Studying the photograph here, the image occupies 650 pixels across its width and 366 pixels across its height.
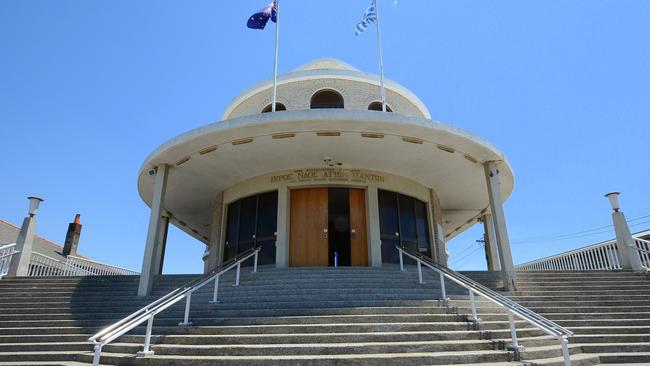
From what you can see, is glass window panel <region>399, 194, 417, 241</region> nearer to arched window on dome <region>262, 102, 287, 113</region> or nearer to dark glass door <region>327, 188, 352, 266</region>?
dark glass door <region>327, 188, 352, 266</region>

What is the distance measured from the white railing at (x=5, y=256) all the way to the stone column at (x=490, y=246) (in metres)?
16.1

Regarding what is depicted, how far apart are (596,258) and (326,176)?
898cm

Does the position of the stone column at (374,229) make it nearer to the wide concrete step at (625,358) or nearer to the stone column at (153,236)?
the stone column at (153,236)

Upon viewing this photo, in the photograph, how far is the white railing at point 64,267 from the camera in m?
13.1

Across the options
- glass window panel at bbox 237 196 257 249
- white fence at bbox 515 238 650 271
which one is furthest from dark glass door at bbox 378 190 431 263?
white fence at bbox 515 238 650 271

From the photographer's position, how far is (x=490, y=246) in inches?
633

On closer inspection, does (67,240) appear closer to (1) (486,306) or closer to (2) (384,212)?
(2) (384,212)

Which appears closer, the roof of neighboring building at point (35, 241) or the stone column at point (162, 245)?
the stone column at point (162, 245)

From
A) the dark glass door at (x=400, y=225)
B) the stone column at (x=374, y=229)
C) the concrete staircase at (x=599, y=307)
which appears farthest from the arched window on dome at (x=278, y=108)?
the concrete staircase at (x=599, y=307)

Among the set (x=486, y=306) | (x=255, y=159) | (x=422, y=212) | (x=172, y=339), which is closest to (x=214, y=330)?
(x=172, y=339)

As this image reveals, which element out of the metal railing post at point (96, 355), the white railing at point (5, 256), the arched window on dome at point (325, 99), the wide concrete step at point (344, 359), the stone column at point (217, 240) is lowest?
the wide concrete step at point (344, 359)

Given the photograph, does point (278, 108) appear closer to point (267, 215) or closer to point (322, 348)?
point (267, 215)

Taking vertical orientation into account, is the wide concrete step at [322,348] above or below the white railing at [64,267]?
below

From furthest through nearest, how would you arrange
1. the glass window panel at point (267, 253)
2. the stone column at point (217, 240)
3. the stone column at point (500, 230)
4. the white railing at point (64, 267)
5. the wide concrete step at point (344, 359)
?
1. the white railing at point (64, 267)
2. the stone column at point (217, 240)
3. the glass window panel at point (267, 253)
4. the stone column at point (500, 230)
5. the wide concrete step at point (344, 359)
